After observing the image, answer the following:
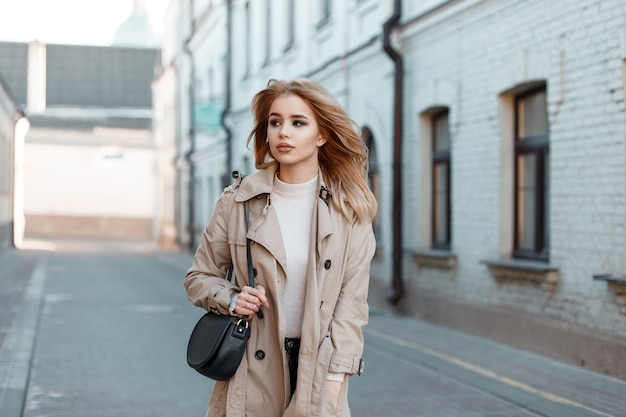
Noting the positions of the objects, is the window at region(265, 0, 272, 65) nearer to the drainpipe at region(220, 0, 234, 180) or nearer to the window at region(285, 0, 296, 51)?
the window at region(285, 0, 296, 51)

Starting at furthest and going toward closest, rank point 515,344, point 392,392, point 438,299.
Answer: point 438,299
point 515,344
point 392,392

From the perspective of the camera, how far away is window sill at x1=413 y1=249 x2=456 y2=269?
12453 mm

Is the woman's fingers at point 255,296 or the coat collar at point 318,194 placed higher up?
the coat collar at point 318,194

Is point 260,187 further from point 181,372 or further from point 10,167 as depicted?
point 10,167

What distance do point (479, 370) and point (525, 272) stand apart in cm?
181

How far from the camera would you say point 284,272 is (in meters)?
3.33

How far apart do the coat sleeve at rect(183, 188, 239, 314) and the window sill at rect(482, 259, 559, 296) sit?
22.5 ft

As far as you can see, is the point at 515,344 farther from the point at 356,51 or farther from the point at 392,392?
the point at 356,51

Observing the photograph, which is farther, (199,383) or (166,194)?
(166,194)

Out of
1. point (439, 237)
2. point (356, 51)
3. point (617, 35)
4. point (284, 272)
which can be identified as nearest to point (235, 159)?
point (356, 51)

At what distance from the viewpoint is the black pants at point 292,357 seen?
10.9 feet

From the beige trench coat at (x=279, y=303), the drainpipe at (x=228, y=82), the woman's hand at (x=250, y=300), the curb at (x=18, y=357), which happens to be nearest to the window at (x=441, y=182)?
the curb at (x=18, y=357)

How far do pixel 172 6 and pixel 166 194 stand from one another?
322 inches

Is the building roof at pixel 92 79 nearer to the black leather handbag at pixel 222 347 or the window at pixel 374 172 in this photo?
the window at pixel 374 172
